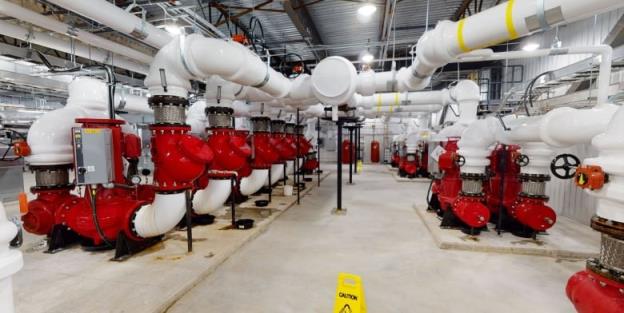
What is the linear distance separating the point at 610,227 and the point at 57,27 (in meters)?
3.95

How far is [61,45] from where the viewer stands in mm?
3148

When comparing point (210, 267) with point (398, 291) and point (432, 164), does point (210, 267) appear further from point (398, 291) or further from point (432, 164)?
→ point (432, 164)

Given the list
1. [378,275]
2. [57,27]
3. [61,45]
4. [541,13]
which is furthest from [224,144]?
[541,13]

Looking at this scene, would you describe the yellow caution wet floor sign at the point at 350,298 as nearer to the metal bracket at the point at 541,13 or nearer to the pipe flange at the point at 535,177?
the metal bracket at the point at 541,13

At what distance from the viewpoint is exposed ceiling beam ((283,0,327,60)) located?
318 cm

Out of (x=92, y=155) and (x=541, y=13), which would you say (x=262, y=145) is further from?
(x=541, y=13)

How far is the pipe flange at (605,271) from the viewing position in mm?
1198

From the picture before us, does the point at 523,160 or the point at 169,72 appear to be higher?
the point at 169,72

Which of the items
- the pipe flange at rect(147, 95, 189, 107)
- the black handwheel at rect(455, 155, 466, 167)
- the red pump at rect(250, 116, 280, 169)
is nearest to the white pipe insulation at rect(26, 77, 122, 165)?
the pipe flange at rect(147, 95, 189, 107)

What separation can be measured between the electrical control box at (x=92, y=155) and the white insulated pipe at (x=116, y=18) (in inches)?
34.5

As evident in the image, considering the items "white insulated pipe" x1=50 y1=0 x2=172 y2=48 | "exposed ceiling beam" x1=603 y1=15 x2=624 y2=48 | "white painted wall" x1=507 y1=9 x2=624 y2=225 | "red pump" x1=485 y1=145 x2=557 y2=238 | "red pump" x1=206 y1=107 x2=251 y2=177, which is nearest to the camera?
"white insulated pipe" x1=50 y1=0 x2=172 y2=48

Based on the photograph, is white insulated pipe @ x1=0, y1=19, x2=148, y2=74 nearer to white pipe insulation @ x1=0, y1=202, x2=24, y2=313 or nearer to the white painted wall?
white pipe insulation @ x1=0, y1=202, x2=24, y2=313

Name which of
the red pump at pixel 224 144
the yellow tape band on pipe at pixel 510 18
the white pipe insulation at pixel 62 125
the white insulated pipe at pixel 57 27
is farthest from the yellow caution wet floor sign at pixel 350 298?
Answer: the white insulated pipe at pixel 57 27

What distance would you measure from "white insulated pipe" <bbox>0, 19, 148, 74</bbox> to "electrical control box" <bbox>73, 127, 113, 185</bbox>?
1293 mm
